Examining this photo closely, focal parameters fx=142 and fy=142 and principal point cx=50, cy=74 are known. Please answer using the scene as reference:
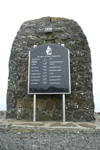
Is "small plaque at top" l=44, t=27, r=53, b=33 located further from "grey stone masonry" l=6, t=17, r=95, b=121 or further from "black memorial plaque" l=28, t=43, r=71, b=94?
"black memorial plaque" l=28, t=43, r=71, b=94

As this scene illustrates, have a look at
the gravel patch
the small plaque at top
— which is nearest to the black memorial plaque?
the small plaque at top

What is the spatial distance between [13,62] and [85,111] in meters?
2.53

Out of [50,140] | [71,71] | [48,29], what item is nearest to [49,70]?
[71,71]

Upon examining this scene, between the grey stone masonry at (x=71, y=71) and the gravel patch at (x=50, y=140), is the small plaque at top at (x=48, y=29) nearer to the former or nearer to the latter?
the grey stone masonry at (x=71, y=71)

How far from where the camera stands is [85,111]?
3719mm

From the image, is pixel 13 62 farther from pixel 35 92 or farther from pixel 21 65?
pixel 35 92

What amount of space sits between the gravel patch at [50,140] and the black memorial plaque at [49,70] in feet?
4.52

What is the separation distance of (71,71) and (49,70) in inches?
26.7

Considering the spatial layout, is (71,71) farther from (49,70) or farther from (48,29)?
(48,29)

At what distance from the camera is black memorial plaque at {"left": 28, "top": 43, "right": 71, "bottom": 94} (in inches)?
145

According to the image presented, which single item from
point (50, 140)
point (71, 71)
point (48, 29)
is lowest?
point (50, 140)

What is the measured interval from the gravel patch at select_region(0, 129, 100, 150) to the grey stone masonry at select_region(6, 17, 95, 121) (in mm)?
1385

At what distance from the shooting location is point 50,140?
2039mm

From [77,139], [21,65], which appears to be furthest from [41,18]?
[77,139]
